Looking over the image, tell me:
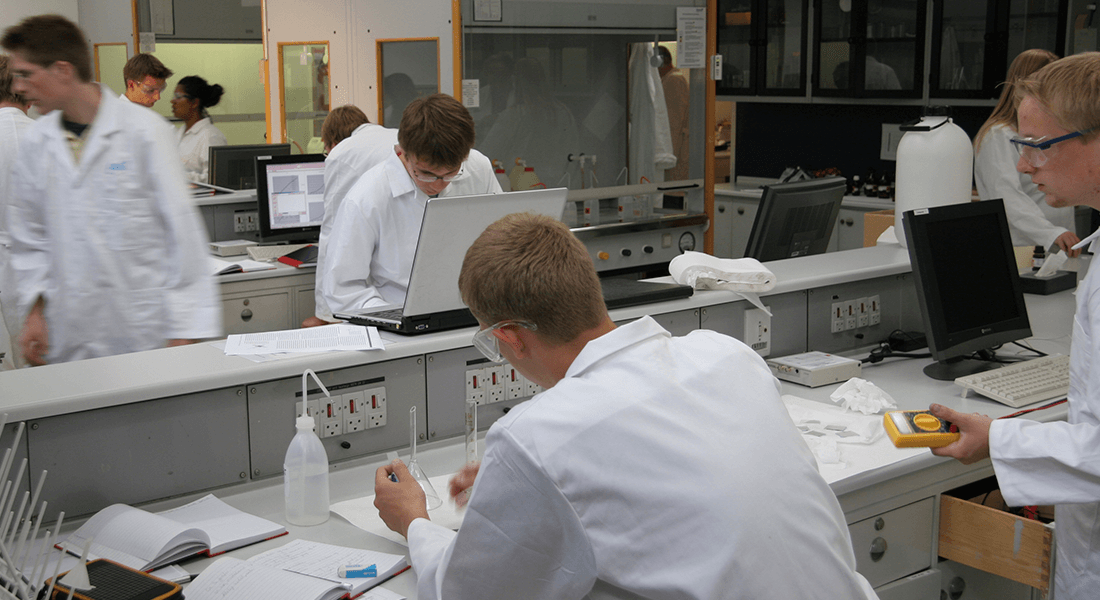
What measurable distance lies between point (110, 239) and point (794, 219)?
2.03 meters

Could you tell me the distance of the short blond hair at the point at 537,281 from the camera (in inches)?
49.0

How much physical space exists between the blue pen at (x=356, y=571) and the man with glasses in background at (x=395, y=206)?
48.6 inches

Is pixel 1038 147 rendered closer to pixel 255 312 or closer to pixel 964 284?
pixel 964 284

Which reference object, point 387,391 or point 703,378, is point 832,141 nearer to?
point 387,391

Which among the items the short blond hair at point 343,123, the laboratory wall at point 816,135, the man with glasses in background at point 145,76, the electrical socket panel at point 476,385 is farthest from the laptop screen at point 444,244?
the laboratory wall at point 816,135

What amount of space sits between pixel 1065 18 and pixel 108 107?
4.86 metres

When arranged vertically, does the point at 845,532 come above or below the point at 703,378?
below

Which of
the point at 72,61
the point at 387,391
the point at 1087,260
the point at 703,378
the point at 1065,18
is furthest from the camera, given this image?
the point at 1065,18

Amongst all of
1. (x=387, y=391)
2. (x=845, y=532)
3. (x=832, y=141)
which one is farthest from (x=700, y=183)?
(x=845, y=532)

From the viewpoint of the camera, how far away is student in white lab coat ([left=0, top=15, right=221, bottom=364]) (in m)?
2.21

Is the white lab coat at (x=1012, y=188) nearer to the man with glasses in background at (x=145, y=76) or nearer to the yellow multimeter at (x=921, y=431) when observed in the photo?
the yellow multimeter at (x=921, y=431)

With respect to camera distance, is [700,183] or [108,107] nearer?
[108,107]

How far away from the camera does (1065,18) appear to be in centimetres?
518

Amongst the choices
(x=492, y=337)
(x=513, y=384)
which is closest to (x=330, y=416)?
(x=513, y=384)
